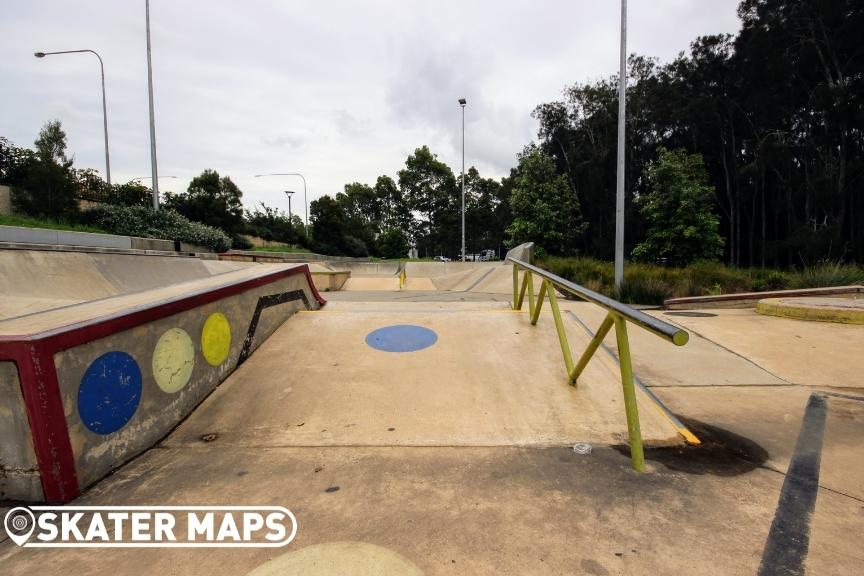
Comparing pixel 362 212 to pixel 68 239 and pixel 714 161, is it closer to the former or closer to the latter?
pixel 714 161

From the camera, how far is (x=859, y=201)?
18891mm

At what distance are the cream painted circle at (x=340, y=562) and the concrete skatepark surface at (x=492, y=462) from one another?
1 cm

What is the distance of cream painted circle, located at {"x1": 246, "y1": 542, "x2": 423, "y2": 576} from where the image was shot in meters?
1.63

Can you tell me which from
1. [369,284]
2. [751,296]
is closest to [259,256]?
[369,284]

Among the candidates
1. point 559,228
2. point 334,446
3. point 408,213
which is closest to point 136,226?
point 334,446

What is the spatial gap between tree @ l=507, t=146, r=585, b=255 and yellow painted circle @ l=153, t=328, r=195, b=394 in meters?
23.2

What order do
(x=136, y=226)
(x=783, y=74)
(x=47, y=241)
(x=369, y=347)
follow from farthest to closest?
(x=783, y=74) < (x=136, y=226) < (x=47, y=241) < (x=369, y=347)

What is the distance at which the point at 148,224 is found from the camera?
16203 millimetres

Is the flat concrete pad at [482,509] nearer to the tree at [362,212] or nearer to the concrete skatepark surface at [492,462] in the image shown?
the concrete skatepark surface at [492,462]

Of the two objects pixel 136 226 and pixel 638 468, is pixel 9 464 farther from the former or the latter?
pixel 136 226

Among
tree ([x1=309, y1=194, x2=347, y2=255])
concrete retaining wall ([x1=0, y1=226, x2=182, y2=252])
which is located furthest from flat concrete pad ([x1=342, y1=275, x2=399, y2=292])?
tree ([x1=309, y1=194, x2=347, y2=255])

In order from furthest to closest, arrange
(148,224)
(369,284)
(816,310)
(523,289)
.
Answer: (369,284), (148,224), (816,310), (523,289)

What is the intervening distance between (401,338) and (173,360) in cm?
213

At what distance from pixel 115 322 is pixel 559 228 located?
26.6m
